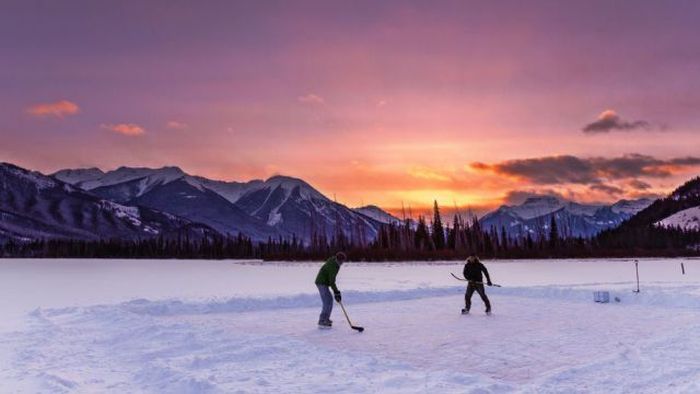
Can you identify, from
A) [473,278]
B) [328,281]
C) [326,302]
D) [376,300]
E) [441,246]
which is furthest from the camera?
[441,246]

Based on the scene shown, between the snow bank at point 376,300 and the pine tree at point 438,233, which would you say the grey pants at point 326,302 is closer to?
the snow bank at point 376,300

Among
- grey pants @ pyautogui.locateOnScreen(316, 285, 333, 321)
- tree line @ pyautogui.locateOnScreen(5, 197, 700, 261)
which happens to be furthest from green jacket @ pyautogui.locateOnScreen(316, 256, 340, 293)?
tree line @ pyautogui.locateOnScreen(5, 197, 700, 261)

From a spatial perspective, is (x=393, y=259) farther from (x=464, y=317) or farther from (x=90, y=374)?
(x=90, y=374)

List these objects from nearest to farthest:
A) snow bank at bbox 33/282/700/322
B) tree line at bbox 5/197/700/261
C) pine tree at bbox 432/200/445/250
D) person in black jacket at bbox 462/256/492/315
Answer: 1. person in black jacket at bbox 462/256/492/315
2. snow bank at bbox 33/282/700/322
3. tree line at bbox 5/197/700/261
4. pine tree at bbox 432/200/445/250

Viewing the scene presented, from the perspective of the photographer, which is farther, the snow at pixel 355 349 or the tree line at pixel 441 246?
the tree line at pixel 441 246

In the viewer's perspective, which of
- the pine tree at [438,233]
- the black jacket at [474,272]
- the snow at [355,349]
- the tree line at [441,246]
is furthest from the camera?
the pine tree at [438,233]

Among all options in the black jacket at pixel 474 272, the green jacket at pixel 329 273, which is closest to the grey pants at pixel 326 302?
the green jacket at pixel 329 273

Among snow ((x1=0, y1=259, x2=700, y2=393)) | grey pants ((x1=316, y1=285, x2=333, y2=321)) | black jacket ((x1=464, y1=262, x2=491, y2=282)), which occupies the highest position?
black jacket ((x1=464, y1=262, x2=491, y2=282))

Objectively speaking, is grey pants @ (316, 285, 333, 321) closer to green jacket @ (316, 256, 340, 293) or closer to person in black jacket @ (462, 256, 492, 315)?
green jacket @ (316, 256, 340, 293)

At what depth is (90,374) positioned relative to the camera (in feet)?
34.0

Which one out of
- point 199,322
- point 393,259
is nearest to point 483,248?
point 393,259

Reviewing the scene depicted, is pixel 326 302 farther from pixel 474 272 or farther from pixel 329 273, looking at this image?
pixel 474 272

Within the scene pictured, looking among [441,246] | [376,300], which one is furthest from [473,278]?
[441,246]

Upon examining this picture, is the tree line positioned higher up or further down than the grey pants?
higher up
